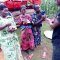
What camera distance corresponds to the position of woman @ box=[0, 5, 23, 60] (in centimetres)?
411

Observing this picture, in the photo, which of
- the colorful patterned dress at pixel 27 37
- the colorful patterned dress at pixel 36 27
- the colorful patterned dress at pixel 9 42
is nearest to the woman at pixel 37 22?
the colorful patterned dress at pixel 36 27

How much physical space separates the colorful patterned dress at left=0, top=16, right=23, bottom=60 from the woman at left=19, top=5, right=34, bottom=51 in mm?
1556

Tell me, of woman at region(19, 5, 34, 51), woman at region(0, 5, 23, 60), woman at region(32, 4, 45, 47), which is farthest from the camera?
woman at region(32, 4, 45, 47)

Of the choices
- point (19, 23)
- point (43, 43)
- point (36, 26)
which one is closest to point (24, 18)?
point (19, 23)

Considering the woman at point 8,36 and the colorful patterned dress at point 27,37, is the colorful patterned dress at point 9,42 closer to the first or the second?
the woman at point 8,36

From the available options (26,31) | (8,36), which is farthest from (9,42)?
(26,31)

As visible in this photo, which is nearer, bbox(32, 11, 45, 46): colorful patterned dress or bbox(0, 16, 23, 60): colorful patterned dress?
bbox(0, 16, 23, 60): colorful patterned dress

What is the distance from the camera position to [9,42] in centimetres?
425

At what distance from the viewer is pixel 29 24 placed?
6.28m

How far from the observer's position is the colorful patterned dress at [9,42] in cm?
417

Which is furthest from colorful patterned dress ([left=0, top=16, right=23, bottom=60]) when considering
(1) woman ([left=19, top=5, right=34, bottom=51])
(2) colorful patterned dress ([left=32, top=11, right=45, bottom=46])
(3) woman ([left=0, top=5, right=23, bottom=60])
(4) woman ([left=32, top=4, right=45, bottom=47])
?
(2) colorful patterned dress ([left=32, top=11, right=45, bottom=46])

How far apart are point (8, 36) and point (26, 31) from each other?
7.11 ft

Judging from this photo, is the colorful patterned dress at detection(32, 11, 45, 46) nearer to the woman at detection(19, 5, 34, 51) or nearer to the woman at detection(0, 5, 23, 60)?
the woman at detection(19, 5, 34, 51)

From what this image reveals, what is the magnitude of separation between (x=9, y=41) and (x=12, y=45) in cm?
12
